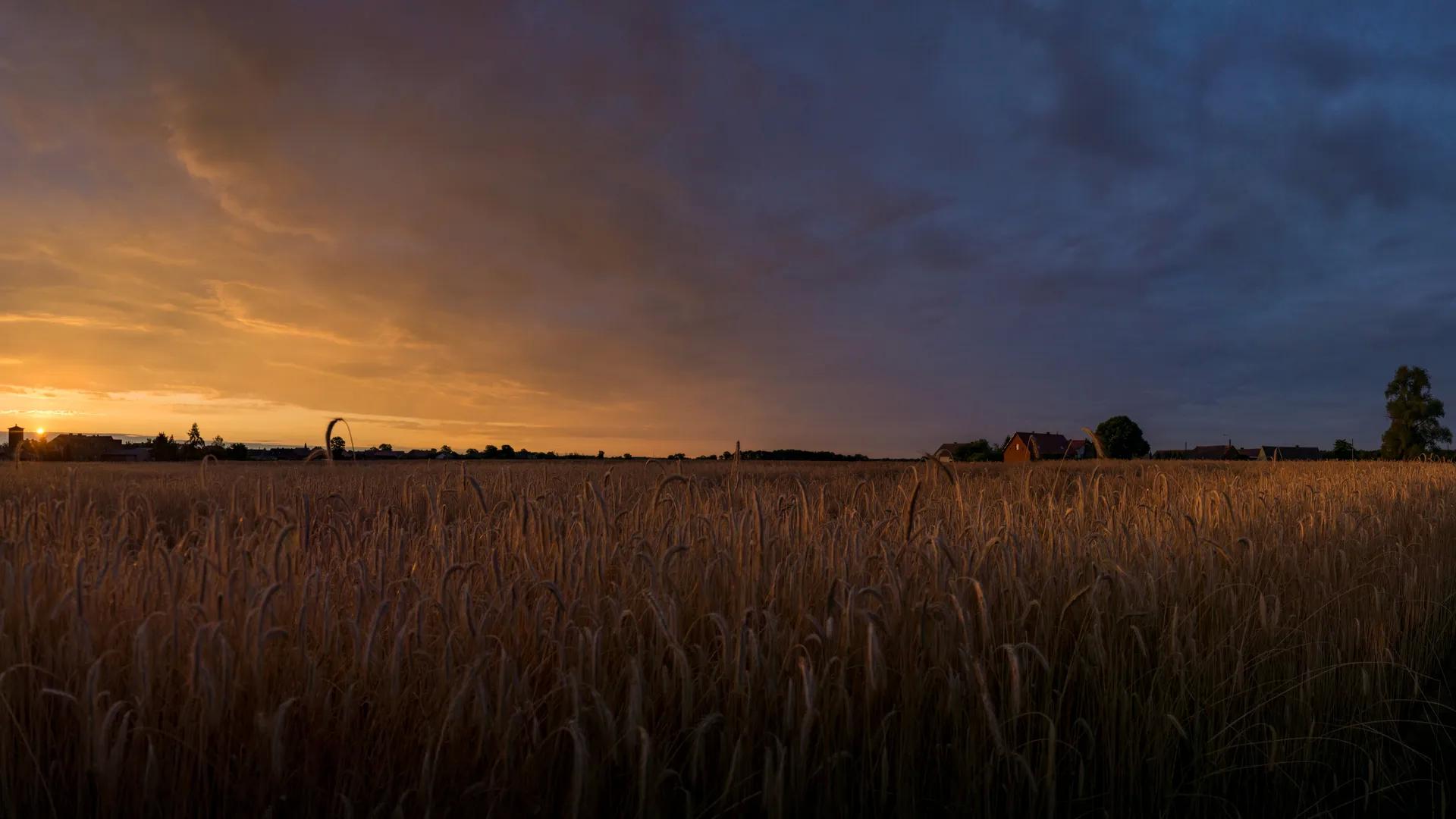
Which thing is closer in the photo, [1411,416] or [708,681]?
[708,681]

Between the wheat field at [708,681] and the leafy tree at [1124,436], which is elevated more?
the leafy tree at [1124,436]

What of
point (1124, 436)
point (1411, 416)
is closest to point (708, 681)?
point (1124, 436)

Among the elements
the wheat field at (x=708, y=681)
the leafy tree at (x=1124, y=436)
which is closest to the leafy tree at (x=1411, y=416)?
the leafy tree at (x=1124, y=436)

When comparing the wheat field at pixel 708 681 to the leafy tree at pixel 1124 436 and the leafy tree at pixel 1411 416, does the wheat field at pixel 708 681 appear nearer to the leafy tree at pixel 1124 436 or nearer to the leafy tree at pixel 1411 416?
the leafy tree at pixel 1124 436

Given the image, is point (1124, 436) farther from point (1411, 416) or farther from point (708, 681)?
point (708, 681)

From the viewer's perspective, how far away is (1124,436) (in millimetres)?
64562

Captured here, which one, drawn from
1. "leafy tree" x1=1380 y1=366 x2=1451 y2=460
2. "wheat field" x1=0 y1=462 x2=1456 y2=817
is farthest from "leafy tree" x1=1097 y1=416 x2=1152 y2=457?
"wheat field" x1=0 y1=462 x2=1456 y2=817

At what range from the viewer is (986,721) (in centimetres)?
303

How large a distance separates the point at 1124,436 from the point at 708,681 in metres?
69.7

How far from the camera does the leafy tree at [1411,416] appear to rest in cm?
7325

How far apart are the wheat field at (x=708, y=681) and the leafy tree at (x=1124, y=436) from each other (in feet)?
208

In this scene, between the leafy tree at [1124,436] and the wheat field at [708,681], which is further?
the leafy tree at [1124,436]

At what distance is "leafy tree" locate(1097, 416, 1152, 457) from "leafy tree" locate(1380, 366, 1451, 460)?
1119 inches

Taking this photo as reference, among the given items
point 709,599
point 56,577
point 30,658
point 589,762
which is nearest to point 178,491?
point 56,577
